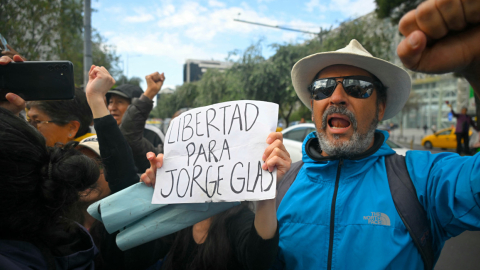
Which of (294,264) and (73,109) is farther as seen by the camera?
(73,109)

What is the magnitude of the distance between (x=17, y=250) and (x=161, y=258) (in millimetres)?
882

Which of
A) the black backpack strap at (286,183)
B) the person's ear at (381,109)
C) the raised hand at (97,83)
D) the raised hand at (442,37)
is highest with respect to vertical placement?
the raised hand at (442,37)

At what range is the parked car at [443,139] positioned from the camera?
18578mm

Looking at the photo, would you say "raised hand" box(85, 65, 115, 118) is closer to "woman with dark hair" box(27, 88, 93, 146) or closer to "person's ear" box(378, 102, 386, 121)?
"woman with dark hair" box(27, 88, 93, 146)

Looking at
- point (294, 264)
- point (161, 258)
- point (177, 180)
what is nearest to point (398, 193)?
point (294, 264)

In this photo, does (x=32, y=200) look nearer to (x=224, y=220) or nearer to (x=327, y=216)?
(x=224, y=220)

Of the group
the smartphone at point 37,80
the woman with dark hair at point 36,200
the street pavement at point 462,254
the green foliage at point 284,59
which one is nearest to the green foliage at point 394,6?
the green foliage at point 284,59

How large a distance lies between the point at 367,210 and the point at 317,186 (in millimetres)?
284

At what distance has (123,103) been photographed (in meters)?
3.69

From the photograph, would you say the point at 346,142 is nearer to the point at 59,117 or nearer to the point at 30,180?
the point at 30,180

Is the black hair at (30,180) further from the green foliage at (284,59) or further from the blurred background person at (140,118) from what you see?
the green foliage at (284,59)

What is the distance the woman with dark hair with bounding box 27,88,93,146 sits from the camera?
210cm

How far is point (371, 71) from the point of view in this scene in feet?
5.96

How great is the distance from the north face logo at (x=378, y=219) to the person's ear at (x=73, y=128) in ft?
6.89
